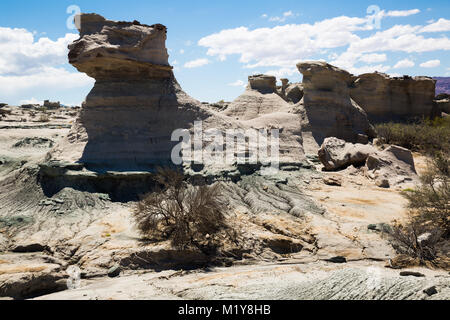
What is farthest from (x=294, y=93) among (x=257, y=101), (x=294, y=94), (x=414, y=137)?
(x=414, y=137)

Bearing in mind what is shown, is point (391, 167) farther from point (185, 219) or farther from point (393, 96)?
point (393, 96)

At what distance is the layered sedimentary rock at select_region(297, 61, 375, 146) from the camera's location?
51.1ft

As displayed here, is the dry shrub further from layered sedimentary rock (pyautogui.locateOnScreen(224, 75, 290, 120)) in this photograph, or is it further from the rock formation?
the rock formation

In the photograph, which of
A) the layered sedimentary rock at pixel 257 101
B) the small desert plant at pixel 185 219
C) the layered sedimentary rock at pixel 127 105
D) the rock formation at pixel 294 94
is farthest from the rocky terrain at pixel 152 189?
the rock formation at pixel 294 94

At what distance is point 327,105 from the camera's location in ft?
52.0

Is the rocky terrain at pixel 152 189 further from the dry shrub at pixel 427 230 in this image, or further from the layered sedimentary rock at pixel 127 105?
the dry shrub at pixel 427 230

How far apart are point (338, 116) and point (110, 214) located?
33.3 ft

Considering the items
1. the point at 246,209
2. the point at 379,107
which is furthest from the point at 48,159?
the point at 379,107

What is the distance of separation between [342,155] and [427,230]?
571cm

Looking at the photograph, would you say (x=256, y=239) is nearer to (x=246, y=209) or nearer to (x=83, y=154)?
(x=246, y=209)

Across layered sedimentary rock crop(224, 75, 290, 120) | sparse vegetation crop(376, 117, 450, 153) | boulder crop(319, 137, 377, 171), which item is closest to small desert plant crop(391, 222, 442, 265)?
boulder crop(319, 137, 377, 171)

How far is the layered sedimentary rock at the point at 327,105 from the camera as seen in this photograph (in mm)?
15586

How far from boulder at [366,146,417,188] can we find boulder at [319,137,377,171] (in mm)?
415
